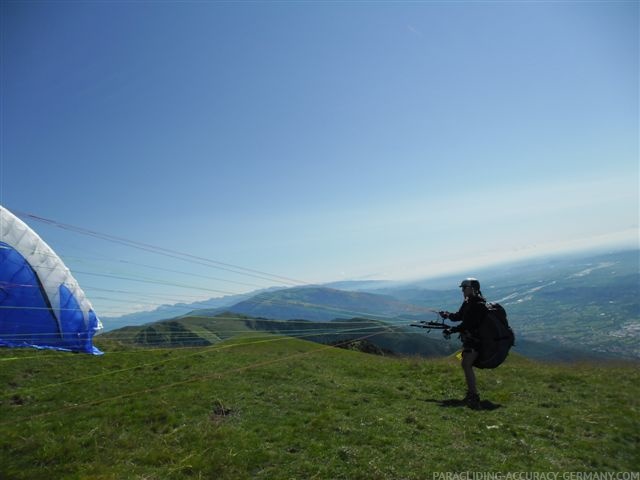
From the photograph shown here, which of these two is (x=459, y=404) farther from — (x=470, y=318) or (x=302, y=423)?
(x=302, y=423)

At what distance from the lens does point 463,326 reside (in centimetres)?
1259

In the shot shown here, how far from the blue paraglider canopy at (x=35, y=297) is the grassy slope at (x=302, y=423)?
8.75ft

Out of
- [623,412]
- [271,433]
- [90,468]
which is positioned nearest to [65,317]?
[90,468]

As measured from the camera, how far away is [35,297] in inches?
545

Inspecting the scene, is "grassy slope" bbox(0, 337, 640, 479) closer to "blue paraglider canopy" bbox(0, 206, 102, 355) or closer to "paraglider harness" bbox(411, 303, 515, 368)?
"paraglider harness" bbox(411, 303, 515, 368)

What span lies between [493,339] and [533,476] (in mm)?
4632

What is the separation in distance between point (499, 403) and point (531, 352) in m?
181

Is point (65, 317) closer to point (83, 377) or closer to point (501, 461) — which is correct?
point (83, 377)

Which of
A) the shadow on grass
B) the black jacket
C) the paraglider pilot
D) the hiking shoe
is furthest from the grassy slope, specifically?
the black jacket

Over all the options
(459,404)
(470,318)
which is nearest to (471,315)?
(470,318)

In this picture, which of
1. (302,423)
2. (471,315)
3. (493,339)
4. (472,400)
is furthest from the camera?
(472,400)

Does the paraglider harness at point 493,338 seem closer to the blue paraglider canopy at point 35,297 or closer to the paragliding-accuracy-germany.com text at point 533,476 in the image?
the paragliding-accuracy-germany.com text at point 533,476

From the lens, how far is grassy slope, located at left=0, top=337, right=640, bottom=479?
9047 millimetres

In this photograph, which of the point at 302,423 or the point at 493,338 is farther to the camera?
the point at 493,338
